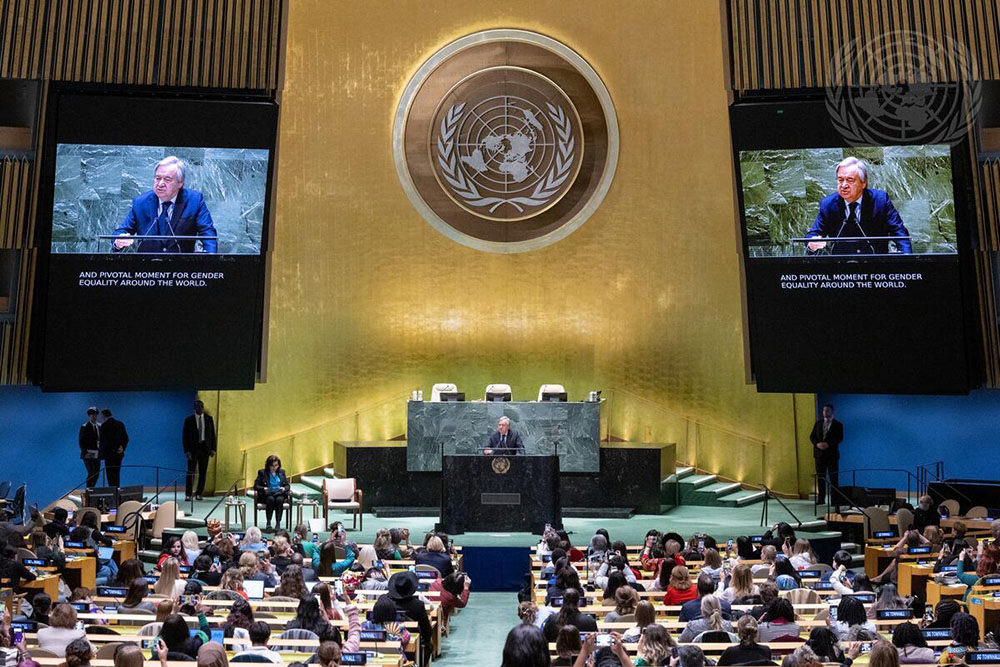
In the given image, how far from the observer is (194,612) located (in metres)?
8.47

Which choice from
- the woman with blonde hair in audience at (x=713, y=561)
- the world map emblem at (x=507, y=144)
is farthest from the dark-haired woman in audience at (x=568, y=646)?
the world map emblem at (x=507, y=144)

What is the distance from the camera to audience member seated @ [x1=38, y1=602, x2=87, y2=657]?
7539mm

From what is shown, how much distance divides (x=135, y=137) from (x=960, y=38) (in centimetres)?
1025

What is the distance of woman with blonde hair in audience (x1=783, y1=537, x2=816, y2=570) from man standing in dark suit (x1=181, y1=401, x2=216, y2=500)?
28.2 ft

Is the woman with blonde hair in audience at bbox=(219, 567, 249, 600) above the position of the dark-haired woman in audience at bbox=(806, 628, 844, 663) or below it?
above

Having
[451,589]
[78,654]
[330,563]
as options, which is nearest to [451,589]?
[451,589]

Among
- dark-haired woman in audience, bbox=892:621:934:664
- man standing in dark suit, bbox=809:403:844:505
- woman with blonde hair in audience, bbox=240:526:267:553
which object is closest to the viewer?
dark-haired woman in audience, bbox=892:621:934:664

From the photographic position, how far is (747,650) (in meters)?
→ 7.17

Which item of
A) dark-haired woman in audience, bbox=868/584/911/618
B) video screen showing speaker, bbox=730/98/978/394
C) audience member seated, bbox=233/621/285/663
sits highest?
video screen showing speaker, bbox=730/98/978/394

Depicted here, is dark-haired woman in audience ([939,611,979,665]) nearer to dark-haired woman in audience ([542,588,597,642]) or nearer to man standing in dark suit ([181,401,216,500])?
dark-haired woman in audience ([542,588,597,642])

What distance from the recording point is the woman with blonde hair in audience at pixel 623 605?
865 cm

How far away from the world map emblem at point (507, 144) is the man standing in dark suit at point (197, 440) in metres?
4.85

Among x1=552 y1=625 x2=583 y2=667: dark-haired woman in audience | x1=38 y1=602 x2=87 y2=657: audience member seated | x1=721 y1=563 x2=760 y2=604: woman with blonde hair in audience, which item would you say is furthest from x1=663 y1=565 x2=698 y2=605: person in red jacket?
x1=38 y1=602 x2=87 y2=657: audience member seated

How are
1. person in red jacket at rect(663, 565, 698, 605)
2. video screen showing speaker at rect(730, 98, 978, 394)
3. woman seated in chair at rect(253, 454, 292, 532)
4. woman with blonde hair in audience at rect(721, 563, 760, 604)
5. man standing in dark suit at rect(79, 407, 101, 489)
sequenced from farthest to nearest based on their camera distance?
man standing in dark suit at rect(79, 407, 101, 489)
video screen showing speaker at rect(730, 98, 978, 394)
woman seated in chair at rect(253, 454, 292, 532)
person in red jacket at rect(663, 565, 698, 605)
woman with blonde hair in audience at rect(721, 563, 760, 604)
